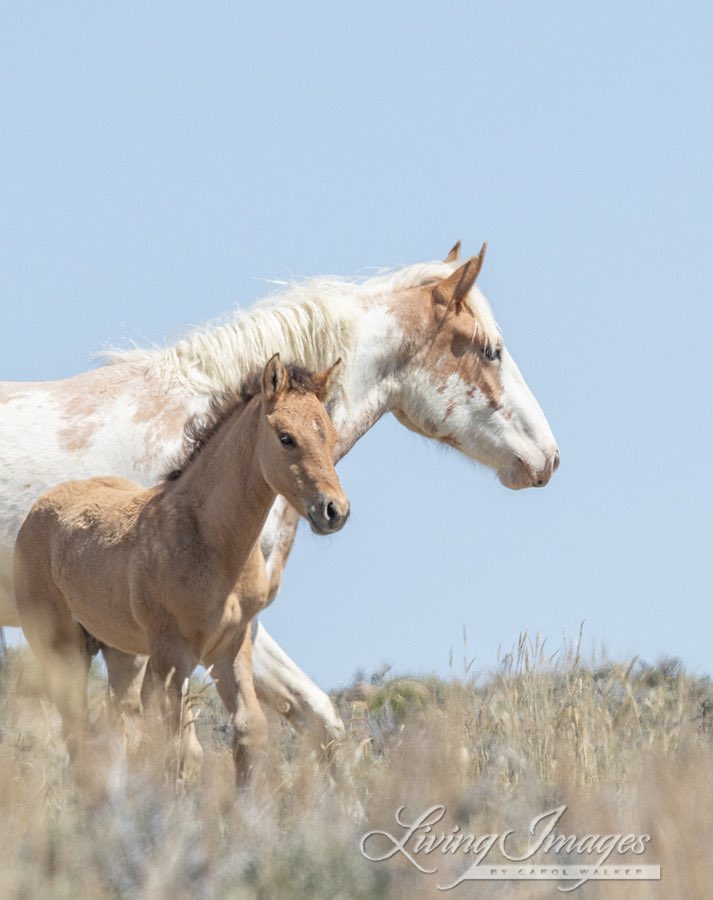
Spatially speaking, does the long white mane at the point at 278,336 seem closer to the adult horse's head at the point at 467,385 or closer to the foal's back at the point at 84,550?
the adult horse's head at the point at 467,385

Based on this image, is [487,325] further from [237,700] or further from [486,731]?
[237,700]

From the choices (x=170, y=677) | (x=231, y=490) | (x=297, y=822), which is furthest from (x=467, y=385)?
(x=297, y=822)

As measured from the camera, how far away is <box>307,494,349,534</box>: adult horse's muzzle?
5.80 m

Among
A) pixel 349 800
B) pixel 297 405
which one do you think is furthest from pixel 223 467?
pixel 349 800

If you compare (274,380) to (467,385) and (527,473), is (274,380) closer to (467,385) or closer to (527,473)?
(467,385)

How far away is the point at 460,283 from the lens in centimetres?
791

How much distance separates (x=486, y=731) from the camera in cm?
656

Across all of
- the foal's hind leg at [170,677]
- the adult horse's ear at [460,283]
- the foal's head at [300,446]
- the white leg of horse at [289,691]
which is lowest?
the white leg of horse at [289,691]

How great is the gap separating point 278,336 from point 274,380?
145 cm

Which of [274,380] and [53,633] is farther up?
[274,380]

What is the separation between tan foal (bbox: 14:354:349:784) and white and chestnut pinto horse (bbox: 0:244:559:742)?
3.19 ft

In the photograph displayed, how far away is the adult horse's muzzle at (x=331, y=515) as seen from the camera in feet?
19.0

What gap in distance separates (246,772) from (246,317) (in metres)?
2.70

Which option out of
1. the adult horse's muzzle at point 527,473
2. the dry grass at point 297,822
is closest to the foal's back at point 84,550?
the dry grass at point 297,822
